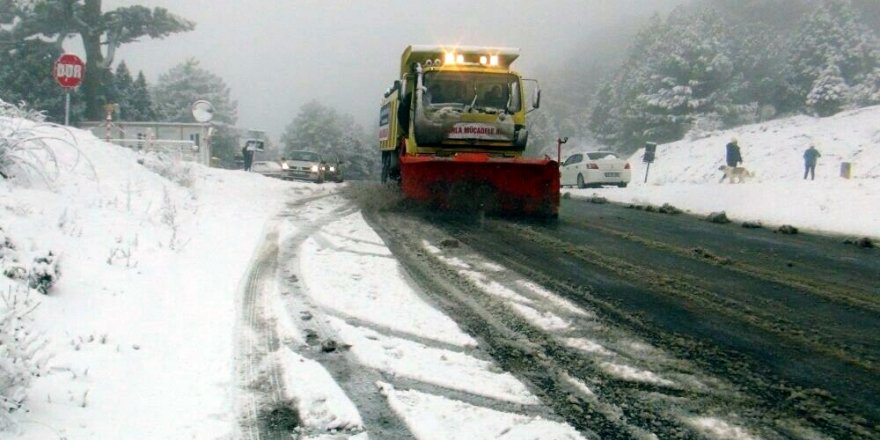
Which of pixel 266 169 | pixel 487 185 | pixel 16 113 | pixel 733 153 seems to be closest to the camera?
pixel 16 113

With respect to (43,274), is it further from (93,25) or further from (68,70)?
(93,25)

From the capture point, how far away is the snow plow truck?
11.2 meters

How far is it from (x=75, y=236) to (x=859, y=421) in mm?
5688

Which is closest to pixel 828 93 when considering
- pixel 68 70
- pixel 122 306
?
pixel 68 70

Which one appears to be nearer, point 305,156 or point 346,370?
point 346,370

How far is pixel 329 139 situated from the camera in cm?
8031

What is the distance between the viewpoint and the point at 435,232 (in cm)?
898

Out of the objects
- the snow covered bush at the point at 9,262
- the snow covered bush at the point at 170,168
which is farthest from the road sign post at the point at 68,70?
the snow covered bush at the point at 9,262

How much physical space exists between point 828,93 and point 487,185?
47.2 metres

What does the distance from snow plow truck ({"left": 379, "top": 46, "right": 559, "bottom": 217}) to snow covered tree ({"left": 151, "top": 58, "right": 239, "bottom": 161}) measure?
183 feet

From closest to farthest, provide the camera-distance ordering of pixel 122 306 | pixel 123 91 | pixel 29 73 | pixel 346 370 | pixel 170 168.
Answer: pixel 346 370 → pixel 122 306 → pixel 170 168 → pixel 29 73 → pixel 123 91

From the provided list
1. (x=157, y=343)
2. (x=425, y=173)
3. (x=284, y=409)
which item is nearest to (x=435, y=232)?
(x=425, y=173)

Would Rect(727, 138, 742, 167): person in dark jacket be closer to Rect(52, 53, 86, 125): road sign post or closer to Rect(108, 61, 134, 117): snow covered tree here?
Rect(52, 53, 86, 125): road sign post

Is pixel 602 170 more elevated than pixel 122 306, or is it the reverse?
pixel 602 170
